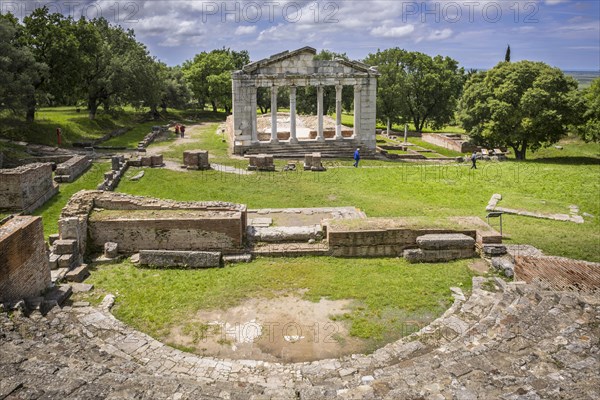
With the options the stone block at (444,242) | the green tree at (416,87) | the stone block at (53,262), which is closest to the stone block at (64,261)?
the stone block at (53,262)

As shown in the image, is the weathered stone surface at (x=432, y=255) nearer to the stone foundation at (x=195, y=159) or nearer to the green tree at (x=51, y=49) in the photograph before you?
the stone foundation at (x=195, y=159)

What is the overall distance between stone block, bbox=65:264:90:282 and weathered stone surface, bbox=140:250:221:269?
158 cm

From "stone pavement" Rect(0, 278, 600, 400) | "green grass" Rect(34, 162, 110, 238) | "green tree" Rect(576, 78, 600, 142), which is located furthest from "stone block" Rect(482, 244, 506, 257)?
"green tree" Rect(576, 78, 600, 142)

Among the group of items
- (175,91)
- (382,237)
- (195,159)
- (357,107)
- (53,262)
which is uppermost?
(175,91)

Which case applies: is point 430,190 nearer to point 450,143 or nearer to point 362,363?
point 362,363

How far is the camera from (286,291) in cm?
1348

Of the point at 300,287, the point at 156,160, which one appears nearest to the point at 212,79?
the point at 156,160

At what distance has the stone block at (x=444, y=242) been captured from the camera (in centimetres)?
1577

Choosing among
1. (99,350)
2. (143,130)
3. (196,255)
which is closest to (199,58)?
(143,130)

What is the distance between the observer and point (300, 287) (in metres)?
13.7

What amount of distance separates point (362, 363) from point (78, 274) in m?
8.48

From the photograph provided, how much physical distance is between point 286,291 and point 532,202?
48.7ft

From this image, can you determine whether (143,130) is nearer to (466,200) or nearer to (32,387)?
(466,200)

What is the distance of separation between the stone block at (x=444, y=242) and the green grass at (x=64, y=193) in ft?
41.6
